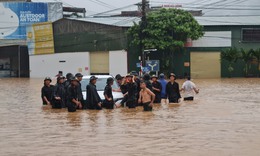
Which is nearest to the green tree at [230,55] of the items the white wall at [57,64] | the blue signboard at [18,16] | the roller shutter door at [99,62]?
the roller shutter door at [99,62]

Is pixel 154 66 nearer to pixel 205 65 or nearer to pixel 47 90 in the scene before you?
pixel 205 65

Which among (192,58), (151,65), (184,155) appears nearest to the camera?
(184,155)

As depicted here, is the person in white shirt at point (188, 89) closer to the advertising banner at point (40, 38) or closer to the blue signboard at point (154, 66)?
the blue signboard at point (154, 66)

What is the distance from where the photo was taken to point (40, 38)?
65938 millimetres

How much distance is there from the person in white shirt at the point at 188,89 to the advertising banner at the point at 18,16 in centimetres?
5432

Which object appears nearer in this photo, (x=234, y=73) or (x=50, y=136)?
(x=50, y=136)

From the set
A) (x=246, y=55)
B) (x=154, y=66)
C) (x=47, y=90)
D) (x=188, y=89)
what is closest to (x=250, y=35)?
(x=246, y=55)

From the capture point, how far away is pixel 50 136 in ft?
43.3

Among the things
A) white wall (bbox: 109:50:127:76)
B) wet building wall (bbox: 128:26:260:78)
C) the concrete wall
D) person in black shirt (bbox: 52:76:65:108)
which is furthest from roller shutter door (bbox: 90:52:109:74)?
person in black shirt (bbox: 52:76:65:108)

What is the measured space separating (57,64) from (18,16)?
14.1m

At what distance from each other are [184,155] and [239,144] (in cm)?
170

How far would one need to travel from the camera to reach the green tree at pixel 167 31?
5509 centimetres

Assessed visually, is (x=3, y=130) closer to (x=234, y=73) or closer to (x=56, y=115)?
(x=56, y=115)

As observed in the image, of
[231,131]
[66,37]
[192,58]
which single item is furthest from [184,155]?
[66,37]
